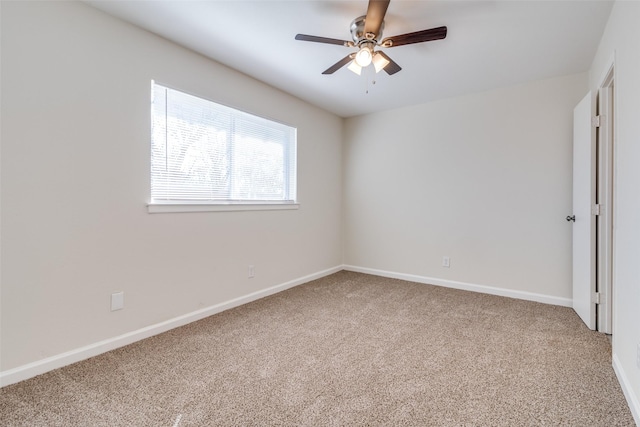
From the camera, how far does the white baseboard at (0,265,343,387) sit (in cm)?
174

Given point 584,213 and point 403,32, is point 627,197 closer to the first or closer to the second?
point 584,213

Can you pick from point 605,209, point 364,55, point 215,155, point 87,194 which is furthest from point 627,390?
point 87,194

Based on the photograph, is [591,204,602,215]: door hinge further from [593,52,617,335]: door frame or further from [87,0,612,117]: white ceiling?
[87,0,612,117]: white ceiling

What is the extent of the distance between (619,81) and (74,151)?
3.49 meters

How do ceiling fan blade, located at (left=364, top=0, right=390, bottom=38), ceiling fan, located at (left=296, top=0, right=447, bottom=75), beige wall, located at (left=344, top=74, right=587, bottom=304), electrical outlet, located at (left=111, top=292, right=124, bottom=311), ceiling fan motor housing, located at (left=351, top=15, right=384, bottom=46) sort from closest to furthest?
1. ceiling fan blade, located at (left=364, top=0, right=390, bottom=38)
2. ceiling fan, located at (left=296, top=0, right=447, bottom=75)
3. ceiling fan motor housing, located at (left=351, top=15, right=384, bottom=46)
4. electrical outlet, located at (left=111, top=292, right=124, bottom=311)
5. beige wall, located at (left=344, top=74, right=587, bottom=304)

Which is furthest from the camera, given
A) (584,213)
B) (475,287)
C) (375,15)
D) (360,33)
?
(475,287)

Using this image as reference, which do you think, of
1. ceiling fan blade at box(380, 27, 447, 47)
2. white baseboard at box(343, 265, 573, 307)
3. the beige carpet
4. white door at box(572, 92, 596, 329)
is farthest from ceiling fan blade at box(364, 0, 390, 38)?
white baseboard at box(343, 265, 573, 307)

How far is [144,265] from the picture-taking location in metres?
2.32

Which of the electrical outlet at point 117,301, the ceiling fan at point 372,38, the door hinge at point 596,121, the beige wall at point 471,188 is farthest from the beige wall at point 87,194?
the door hinge at point 596,121

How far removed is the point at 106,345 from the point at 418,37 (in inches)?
118

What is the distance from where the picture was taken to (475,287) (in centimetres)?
354

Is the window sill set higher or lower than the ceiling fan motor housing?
lower

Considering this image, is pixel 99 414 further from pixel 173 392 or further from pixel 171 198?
pixel 171 198

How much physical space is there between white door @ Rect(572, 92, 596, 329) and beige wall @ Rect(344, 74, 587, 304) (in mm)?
244
